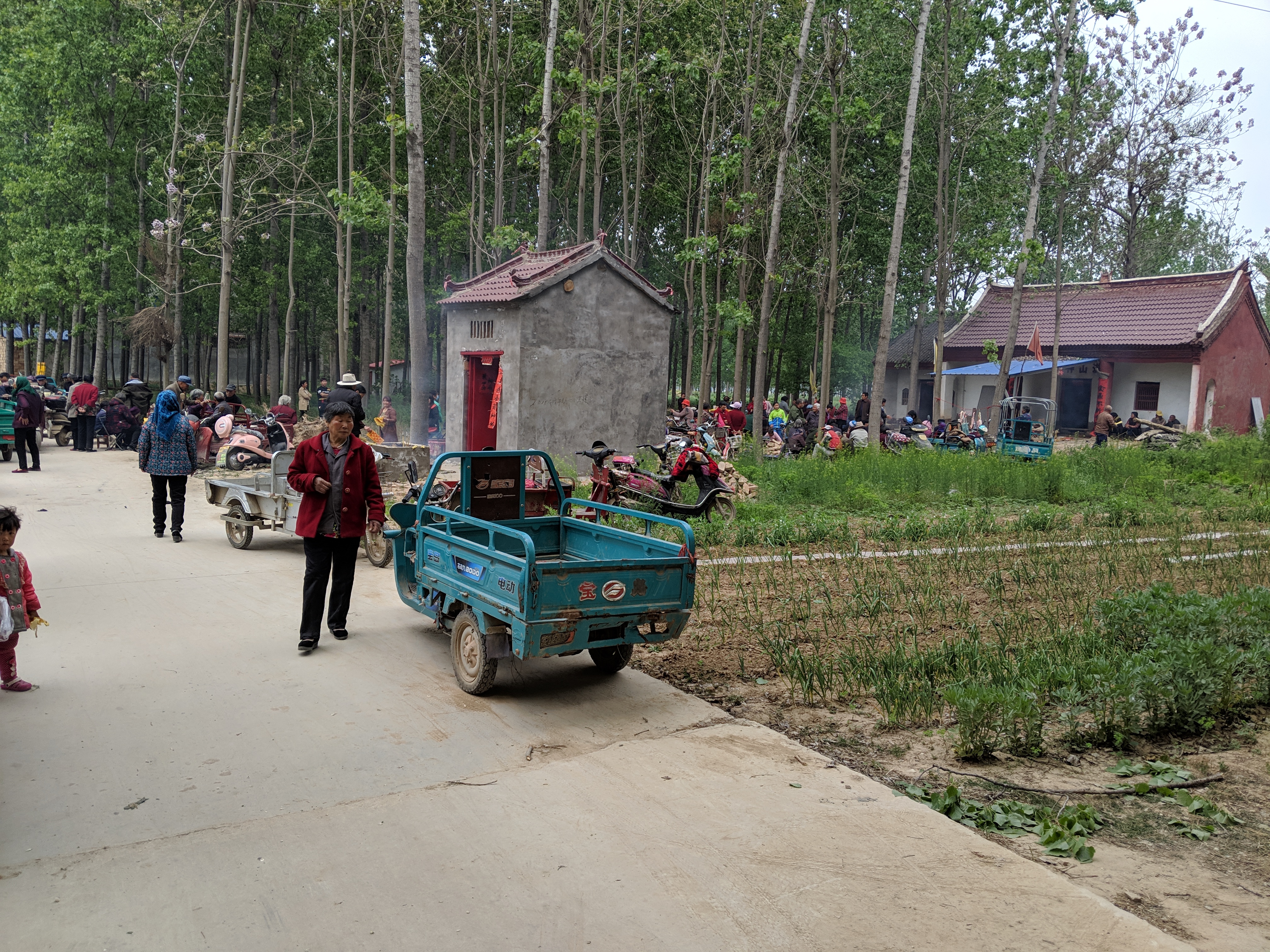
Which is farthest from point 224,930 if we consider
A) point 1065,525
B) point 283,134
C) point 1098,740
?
point 283,134

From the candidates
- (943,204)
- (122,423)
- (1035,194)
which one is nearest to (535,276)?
(122,423)

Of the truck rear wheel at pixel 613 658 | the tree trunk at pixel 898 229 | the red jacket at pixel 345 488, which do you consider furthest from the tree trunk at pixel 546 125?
the truck rear wheel at pixel 613 658

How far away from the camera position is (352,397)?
12.6 metres

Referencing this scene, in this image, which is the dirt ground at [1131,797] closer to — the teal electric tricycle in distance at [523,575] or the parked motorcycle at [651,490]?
the teal electric tricycle in distance at [523,575]

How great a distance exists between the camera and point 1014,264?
877 inches

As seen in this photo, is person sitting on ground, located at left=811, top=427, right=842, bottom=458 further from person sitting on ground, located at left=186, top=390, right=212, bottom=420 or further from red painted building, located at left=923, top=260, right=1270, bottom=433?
person sitting on ground, located at left=186, top=390, right=212, bottom=420

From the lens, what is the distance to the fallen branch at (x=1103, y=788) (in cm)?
476

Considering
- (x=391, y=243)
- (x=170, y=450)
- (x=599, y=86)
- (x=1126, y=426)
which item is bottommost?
(x=170, y=450)

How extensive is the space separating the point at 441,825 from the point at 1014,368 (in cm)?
3578

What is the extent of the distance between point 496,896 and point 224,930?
992mm

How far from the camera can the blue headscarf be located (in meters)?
11.2

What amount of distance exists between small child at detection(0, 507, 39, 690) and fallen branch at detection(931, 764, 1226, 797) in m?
5.67

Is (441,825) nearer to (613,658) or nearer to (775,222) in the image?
(613,658)

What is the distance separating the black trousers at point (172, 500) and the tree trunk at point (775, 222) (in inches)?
407
